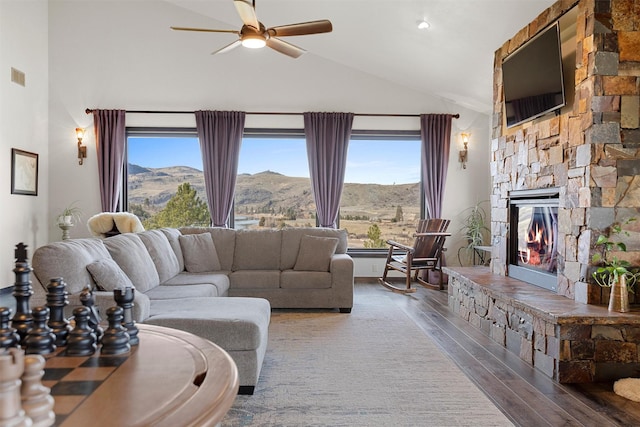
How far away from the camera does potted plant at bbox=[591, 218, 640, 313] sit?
9.79 ft

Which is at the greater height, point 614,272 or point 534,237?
point 534,237

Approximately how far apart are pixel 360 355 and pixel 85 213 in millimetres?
5233

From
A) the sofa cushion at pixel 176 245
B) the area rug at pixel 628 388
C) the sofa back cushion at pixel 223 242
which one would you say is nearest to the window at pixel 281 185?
the sofa back cushion at pixel 223 242

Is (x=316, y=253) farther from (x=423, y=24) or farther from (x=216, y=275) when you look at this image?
(x=423, y=24)

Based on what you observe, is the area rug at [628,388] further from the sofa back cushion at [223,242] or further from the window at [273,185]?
the window at [273,185]

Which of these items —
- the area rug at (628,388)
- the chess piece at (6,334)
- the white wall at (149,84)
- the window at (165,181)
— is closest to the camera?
the chess piece at (6,334)

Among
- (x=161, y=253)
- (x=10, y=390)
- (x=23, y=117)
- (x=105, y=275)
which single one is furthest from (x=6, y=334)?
(x=23, y=117)

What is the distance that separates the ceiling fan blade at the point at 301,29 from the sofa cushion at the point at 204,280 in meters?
2.26

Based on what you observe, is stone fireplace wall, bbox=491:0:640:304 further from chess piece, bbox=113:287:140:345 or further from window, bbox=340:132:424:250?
window, bbox=340:132:424:250

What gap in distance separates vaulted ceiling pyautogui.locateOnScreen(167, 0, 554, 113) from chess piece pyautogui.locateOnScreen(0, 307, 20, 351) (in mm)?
4217

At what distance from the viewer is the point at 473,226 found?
684 cm

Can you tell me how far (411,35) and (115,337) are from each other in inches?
Answer: 189

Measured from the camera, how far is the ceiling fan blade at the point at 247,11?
10.5 ft

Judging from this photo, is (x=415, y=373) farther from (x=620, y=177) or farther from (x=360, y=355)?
(x=620, y=177)
